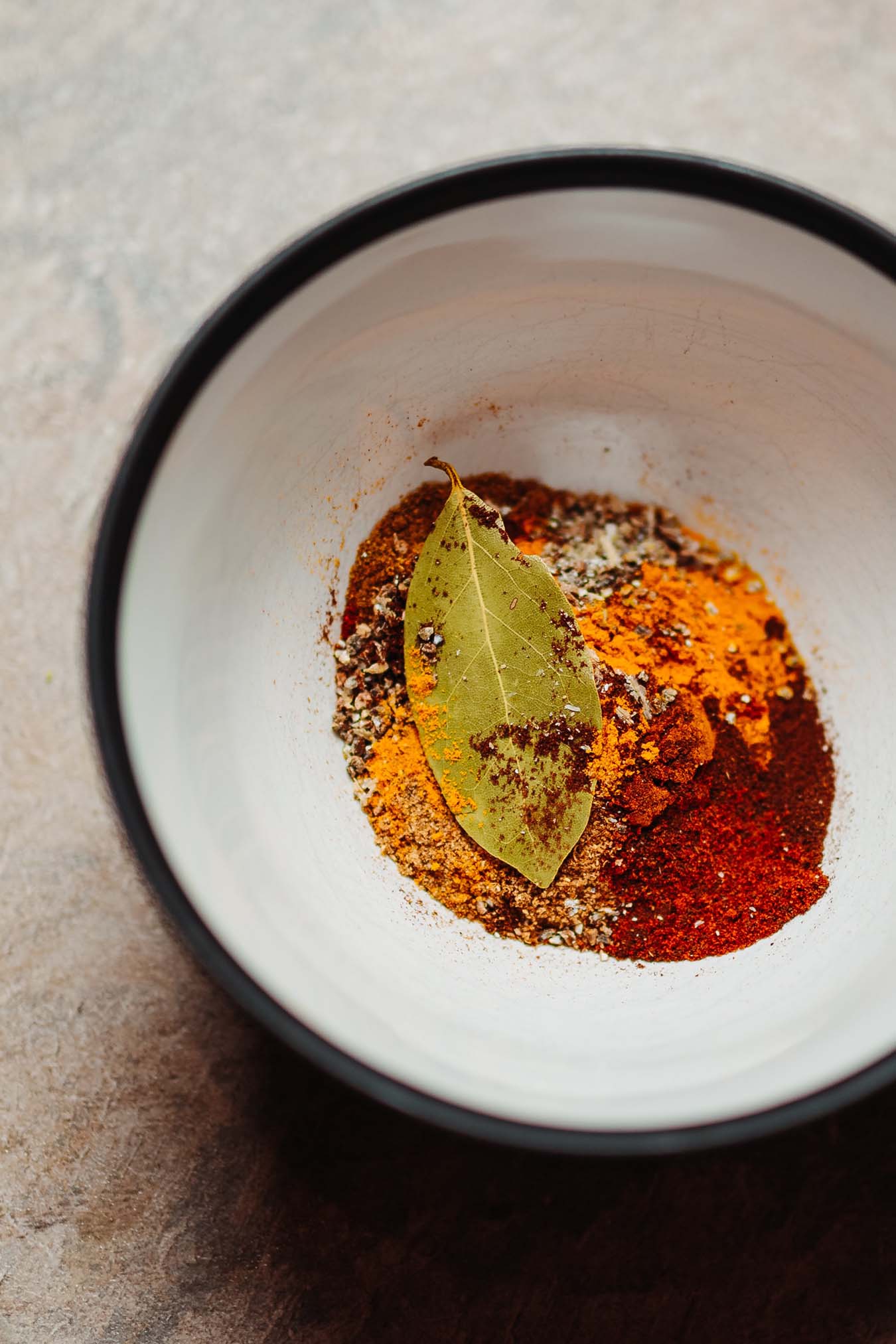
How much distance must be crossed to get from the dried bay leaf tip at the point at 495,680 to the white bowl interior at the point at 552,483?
79 millimetres

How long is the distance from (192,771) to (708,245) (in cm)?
51

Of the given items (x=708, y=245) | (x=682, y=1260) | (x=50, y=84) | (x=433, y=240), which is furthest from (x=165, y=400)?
(x=682, y=1260)

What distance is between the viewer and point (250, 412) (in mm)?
626

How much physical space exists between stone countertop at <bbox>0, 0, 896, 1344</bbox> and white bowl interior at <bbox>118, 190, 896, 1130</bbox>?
24 centimetres

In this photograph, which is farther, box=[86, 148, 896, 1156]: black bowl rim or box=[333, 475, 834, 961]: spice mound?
box=[333, 475, 834, 961]: spice mound

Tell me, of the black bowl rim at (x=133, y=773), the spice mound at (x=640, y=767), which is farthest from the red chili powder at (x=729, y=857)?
the black bowl rim at (x=133, y=773)

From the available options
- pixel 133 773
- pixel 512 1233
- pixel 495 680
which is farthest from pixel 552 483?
pixel 512 1233

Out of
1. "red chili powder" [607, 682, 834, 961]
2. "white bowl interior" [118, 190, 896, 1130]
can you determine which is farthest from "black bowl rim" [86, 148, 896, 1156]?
"red chili powder" [607, 682, 834, 961]

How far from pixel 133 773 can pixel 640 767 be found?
0.39m

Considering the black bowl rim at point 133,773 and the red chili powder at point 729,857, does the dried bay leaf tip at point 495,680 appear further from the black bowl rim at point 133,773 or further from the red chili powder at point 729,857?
the black bowl rim at point 133,773

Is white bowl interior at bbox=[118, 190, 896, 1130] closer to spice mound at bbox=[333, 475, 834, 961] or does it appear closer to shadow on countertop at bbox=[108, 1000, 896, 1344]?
spice mound at bbox=[333, 475, 834, 961]

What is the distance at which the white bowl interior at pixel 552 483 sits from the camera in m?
0.58

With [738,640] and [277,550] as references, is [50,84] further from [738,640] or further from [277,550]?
[738,640]

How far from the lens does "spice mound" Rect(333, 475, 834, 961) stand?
2.39 feet
